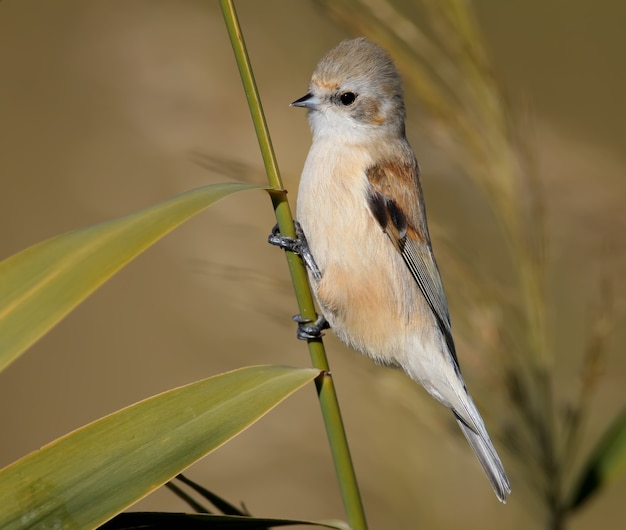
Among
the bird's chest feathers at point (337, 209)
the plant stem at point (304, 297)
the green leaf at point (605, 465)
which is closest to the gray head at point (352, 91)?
the bird's chest feathers at point (337, 209)

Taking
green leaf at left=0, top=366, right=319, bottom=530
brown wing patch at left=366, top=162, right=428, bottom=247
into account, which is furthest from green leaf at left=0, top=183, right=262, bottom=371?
brown wing patch at left=366, top=162, right=428, bottom=247

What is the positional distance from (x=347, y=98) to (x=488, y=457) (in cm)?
101

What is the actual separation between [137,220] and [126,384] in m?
2.69

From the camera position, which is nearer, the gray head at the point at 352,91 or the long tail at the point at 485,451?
the long tail at the point at 485,451

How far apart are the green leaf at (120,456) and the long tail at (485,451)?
0.93 meters

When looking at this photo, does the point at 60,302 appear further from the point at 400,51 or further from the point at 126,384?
the point at 126,384

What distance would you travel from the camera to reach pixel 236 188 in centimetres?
123

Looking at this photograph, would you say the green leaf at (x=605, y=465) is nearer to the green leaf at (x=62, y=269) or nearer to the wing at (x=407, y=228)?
the wing at (x=407, y=228)

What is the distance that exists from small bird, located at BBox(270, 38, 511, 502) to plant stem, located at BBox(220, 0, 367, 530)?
0.52m

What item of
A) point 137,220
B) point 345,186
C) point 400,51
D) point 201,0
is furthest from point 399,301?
point 201,0

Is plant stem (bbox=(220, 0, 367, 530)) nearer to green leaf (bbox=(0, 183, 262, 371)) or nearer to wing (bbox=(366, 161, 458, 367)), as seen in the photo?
green leaf (bbox=(0, 183, 262, 371))

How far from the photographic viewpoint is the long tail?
6.03 feet

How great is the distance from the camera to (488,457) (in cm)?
189

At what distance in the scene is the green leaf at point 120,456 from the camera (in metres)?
0.95
